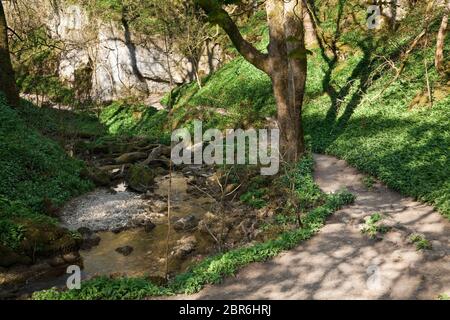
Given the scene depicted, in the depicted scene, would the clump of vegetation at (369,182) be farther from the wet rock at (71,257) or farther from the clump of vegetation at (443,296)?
the wet rock at (71,257)

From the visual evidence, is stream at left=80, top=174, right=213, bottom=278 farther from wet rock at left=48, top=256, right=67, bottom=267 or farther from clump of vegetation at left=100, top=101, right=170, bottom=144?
clump of vegetation at left=100, top=101, right=170, bottom=144

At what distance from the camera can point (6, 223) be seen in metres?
9.23

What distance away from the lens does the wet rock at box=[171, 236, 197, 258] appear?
393 inches

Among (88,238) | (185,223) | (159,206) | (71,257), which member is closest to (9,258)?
(71,257)

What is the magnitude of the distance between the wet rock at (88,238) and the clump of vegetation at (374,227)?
6.57m

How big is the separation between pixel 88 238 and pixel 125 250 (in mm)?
1321

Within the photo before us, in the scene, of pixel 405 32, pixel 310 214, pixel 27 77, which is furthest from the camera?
pixel 27 77

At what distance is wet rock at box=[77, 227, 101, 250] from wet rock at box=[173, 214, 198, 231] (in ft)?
6.94

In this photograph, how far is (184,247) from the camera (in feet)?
33.6

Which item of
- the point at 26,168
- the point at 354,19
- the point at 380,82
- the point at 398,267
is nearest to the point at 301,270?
the point at 398,267

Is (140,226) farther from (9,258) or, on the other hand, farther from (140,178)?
(140,178)

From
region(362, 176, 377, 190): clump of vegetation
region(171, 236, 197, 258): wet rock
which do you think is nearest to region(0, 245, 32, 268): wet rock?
region(171, 236, 197, 258): wet rock
